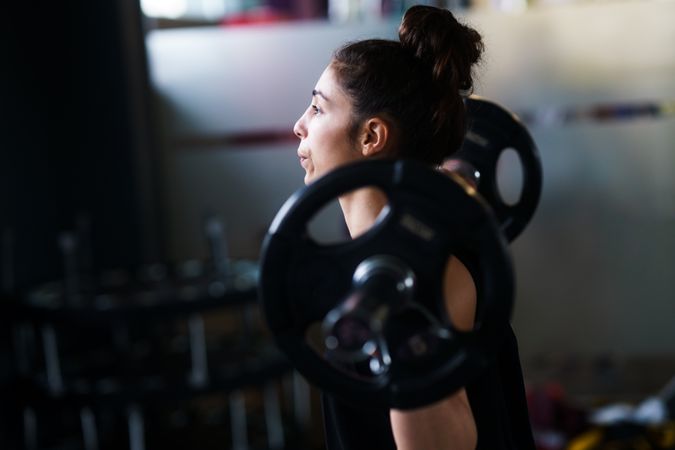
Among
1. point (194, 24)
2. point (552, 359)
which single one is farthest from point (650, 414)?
point (194, 24)

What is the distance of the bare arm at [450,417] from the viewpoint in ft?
2.85

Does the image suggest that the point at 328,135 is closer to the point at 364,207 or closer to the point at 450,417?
the point at 364,207

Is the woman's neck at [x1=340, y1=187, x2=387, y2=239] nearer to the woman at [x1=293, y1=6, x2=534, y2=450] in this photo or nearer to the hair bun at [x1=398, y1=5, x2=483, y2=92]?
the woman at [x1=293, y1=6, x2=534, y2=450]

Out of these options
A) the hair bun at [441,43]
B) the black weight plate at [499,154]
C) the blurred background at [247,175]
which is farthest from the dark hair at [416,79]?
the blurred background at [247,175]

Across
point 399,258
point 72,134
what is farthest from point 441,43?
point 72,134

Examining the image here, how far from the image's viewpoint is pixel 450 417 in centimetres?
89

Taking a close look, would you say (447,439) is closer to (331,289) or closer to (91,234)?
(331,289)

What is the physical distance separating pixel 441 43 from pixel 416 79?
0.15ft

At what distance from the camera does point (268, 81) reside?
3.66 m

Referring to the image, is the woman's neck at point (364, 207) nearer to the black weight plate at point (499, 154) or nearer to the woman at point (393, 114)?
the woman at point (393, 114)

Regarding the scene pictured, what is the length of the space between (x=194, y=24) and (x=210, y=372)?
1506 mm

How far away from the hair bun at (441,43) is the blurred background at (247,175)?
2017 mm

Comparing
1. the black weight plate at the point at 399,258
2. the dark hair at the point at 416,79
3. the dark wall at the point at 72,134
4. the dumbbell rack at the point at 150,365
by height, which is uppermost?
the dark hair at the point at 416,79

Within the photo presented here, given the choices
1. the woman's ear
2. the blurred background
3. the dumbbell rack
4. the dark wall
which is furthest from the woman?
the dark wall
